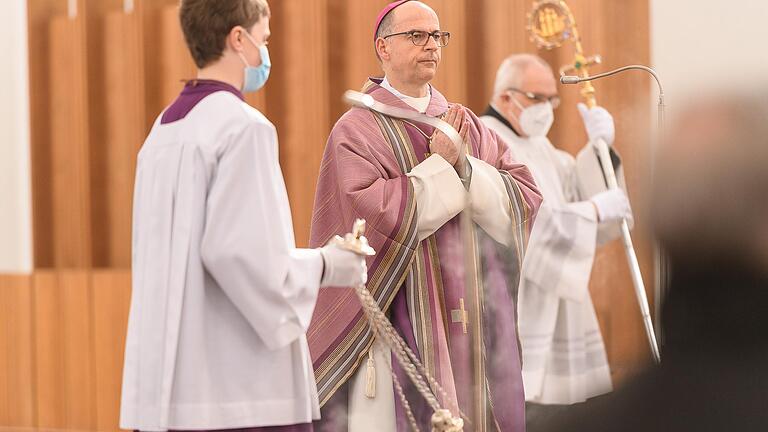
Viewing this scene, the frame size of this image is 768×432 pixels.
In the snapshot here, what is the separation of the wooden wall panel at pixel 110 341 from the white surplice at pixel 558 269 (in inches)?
103

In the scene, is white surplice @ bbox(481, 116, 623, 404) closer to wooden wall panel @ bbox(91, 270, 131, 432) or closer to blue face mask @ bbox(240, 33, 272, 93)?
blue face mask @ bbox(240, 33, 272, 93)

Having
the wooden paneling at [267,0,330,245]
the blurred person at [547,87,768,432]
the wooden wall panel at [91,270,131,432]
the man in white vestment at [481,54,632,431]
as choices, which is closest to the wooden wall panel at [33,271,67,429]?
the wooden wall panel at [91,270,131,432]

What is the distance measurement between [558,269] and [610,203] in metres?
0.40

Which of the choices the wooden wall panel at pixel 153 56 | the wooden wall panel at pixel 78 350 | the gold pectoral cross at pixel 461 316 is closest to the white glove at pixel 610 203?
the gold pectoral cross at pixel 461 316

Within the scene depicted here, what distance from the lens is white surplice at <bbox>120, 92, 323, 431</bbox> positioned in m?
2.26

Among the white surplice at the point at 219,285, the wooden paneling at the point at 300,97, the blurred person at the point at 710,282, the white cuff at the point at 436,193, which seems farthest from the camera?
the wooden paneling at the point at 300,97

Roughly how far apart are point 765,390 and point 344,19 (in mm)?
5159

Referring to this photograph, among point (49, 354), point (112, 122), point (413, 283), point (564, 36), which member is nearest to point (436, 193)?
point (413, 283)

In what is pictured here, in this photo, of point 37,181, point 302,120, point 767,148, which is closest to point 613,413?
point 767,148

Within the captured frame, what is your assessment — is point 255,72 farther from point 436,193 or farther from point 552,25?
point 552,25

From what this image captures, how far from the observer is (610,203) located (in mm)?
4656

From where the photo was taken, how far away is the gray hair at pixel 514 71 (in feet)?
16.5

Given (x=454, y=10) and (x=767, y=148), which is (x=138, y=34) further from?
(x=767, y=148)

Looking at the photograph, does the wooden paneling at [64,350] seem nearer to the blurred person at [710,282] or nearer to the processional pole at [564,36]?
the processional pole at [564,36]
